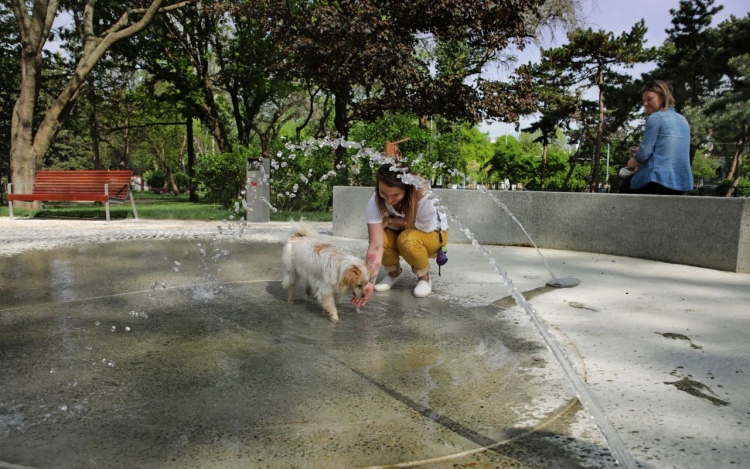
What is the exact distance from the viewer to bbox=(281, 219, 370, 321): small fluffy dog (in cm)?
429

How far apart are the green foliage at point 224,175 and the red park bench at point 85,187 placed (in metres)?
2.35

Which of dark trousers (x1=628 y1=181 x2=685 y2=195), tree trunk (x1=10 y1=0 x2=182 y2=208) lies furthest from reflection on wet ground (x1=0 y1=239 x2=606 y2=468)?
tree trunk (x1=10 y1=0 x2=182 y2=208)

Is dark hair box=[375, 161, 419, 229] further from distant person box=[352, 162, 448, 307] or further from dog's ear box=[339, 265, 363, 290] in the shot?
dog's ear box=[339, 265, 363, 290]

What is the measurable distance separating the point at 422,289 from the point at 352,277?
55.9 inches

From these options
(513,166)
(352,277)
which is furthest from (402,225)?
(513,166)

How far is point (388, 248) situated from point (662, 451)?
3.69 m

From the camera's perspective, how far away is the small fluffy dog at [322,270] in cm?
429

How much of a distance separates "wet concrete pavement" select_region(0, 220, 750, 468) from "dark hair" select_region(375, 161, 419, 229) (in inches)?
33.5

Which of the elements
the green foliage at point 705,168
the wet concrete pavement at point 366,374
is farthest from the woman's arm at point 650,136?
the green foliage at point 705,168

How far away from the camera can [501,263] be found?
7434mm

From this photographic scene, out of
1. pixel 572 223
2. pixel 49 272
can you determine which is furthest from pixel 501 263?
pixel 49 272

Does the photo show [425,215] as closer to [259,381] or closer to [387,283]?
[387,283]

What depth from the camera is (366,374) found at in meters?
3.28

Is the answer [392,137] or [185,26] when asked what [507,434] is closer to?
[392,137]
